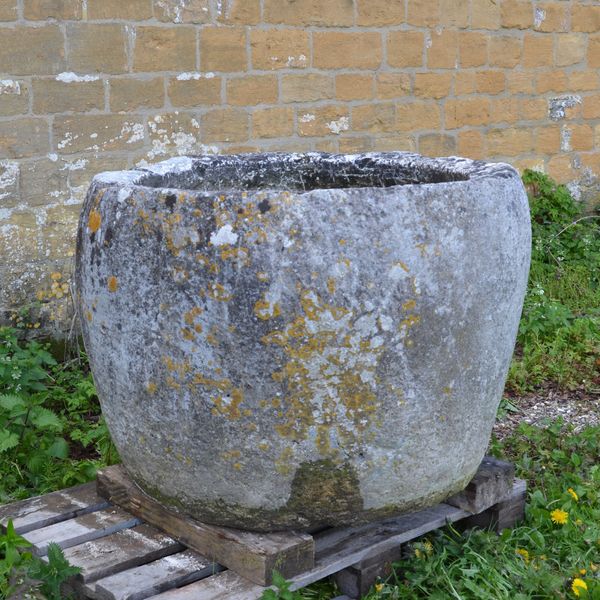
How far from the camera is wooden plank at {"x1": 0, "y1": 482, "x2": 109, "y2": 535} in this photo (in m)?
2.51

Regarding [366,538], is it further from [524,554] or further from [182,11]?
[182,11]

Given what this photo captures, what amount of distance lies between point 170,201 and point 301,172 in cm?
96

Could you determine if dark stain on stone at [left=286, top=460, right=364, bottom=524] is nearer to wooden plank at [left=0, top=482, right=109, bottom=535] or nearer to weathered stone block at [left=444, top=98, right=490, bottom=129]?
wooden plank at [left=0, top=482, right=109, bottom=535]

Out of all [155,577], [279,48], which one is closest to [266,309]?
[155,577]

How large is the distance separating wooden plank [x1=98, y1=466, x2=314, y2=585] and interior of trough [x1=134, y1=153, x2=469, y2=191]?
1012 millimetres

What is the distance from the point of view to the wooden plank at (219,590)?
210 cm

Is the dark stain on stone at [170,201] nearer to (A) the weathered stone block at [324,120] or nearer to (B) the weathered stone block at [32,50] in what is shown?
(B) the weathered stone block at [32,50]

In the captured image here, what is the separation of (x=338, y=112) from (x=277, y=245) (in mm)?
3409

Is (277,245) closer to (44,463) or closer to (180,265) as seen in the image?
(180,265)

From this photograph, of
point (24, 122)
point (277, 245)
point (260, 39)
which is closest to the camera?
point (277, 245)

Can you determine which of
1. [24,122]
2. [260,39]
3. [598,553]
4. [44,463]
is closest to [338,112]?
[260,39]

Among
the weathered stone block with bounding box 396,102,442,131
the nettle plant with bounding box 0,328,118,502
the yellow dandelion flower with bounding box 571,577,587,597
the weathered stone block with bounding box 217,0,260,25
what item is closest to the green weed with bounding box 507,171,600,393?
the weathered stone block with bounding box 396,102,442,131

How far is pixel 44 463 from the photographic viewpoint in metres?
3.14

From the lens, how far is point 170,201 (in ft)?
6.84
